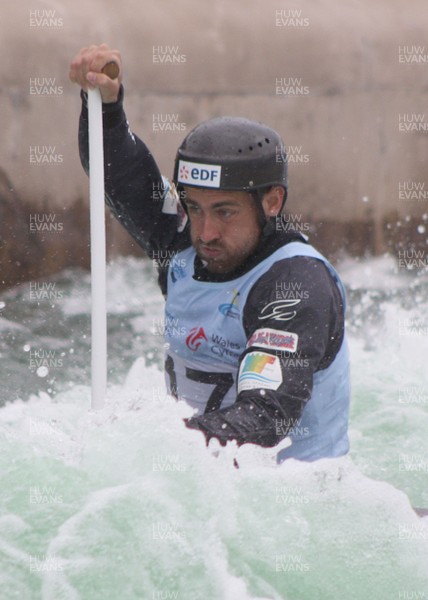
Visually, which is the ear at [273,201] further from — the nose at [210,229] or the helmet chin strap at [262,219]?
the nose at [210,229]

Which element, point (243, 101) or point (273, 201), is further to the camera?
point (243, 101)

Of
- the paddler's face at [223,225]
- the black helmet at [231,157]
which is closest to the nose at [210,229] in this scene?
the paddler's face at [223,225]

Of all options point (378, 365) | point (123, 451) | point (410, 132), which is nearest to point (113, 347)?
point (378, 365)

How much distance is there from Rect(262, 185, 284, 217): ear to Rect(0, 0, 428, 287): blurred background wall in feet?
9.30

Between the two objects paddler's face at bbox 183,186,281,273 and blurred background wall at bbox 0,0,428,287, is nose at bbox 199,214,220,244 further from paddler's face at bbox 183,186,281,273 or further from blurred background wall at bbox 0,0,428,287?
blurred background wall at bbox 0,0,428,287

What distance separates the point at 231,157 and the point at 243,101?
3.12 metres

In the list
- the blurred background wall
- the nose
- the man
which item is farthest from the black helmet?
the blurred background wall

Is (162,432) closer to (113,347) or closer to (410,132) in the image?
(113,347)

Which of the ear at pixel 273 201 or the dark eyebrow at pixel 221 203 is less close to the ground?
the dark eyebrow at pixel 221 203

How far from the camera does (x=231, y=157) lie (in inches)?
122

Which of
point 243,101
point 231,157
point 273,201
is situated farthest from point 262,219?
point 243,101

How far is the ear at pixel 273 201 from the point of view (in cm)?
322

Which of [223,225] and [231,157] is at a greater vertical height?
[231,157]

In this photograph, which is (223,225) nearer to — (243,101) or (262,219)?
(262,219)
